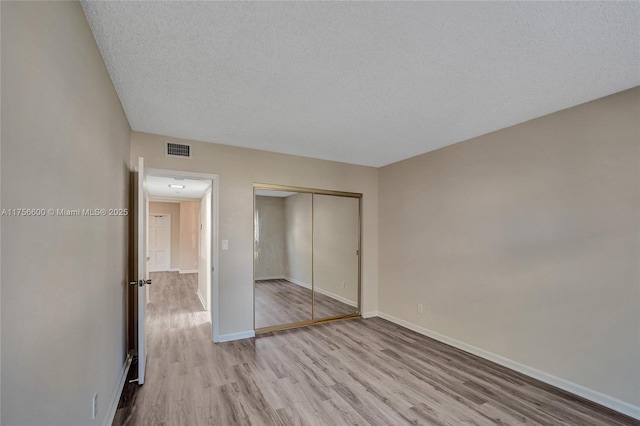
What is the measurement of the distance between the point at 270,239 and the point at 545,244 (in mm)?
3244

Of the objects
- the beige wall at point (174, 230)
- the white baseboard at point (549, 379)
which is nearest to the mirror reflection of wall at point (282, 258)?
the white baseboard at point (549, 379)

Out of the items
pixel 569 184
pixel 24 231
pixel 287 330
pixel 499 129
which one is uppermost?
pixel 499 129

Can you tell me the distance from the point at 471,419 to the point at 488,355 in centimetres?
120

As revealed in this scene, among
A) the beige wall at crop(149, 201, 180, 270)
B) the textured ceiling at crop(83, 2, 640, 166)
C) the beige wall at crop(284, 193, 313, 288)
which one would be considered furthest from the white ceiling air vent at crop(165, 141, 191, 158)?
the beige wall at crop(149, 201, 180, 270)

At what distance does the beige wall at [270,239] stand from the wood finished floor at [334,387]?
90cm

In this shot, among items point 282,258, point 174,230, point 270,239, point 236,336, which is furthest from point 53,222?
point 174,230

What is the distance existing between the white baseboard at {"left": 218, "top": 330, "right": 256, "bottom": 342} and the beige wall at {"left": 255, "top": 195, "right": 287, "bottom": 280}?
71 centimetres

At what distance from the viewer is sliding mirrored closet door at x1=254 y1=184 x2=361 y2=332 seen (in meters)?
4.05

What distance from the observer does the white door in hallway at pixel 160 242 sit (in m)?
9.59

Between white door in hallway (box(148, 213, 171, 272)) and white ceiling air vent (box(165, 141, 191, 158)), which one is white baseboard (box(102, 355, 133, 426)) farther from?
white door in hallway (box(148, 213, 171, 272))

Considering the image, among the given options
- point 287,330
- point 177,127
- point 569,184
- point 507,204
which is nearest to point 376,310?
point 287,330

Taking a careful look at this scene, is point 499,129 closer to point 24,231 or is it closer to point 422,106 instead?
point 422,106

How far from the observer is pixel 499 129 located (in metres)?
3.07

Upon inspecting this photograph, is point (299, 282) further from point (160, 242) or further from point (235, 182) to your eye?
point (160, 242)
